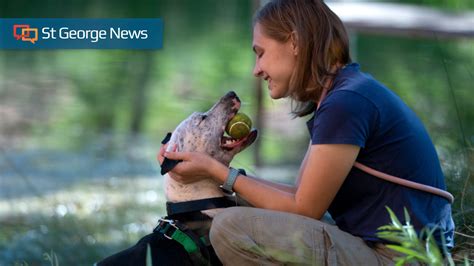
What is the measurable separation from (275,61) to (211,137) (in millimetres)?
332

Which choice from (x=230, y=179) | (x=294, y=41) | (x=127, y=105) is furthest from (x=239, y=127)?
(x=127, y=105)

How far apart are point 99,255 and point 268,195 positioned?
1511 millimetres

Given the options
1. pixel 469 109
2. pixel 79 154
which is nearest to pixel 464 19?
pixel 469 109

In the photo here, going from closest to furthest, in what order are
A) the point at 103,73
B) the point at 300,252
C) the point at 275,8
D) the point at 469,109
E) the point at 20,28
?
the point at 300,252, the point at 275,8, the point at 469,109, the point at 20,28, the point at 103,73

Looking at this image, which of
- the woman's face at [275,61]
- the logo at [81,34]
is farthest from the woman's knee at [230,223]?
the logo at [81,34]

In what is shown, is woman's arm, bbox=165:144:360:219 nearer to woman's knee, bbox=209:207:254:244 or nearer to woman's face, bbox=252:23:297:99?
woman's knee, bbox=209:207:254:244

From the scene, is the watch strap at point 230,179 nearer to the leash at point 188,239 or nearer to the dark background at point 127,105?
the leash at point 188,239

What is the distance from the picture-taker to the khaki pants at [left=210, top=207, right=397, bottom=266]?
3.24 meters

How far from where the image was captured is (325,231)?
10.7ft

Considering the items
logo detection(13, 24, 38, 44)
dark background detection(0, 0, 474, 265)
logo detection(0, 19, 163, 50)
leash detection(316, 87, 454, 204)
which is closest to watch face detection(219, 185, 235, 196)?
leash detection(316, 87, 454, 204)

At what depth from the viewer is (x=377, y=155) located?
11.0 feet

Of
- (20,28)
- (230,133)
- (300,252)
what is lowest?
(300,252)

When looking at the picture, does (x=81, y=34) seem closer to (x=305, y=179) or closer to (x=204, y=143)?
(x=204, y=143)

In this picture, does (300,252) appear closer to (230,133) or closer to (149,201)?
(230,133)
